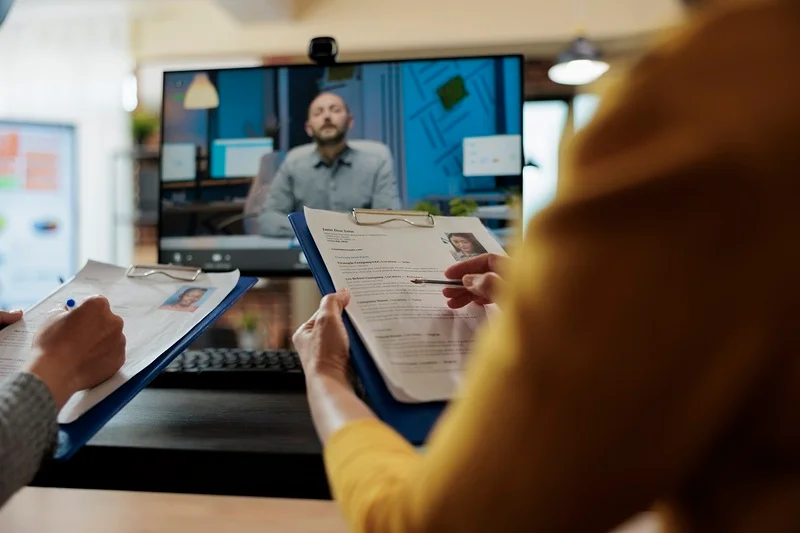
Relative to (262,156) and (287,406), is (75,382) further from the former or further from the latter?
(262,156)

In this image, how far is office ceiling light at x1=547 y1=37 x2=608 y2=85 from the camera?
10.5 ft

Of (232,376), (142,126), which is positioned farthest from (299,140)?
(142,126)

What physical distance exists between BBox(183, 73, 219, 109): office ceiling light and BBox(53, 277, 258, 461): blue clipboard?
28.6 inches

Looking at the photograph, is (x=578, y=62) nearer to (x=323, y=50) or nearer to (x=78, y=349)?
(x=323, y=50)

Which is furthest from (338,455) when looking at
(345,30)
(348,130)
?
(345,30)

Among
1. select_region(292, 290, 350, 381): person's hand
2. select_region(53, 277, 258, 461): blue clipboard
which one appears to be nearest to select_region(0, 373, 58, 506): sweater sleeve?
select_region(53, 277, 258, 461): blue clipboard

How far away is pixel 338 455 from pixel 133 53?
4488 mm

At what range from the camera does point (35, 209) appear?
3.69 meters

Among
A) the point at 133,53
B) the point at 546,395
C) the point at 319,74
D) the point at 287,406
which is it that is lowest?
the point at 287,406

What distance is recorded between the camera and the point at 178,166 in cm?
127

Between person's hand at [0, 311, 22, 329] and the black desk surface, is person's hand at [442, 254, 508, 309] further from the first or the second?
person's hand at [0, 311, 22, 329]

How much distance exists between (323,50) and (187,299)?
69 centimetres

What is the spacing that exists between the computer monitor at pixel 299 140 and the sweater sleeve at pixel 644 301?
873 millimetres

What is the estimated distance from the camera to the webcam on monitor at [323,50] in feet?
4.06
